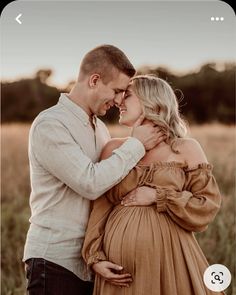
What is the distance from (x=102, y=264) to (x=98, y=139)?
2.03ft

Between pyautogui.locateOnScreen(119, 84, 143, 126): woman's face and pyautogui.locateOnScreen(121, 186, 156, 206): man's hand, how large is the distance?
1.12ft

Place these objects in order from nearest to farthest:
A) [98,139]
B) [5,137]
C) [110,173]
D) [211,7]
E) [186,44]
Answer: [110,173] → [98,139] → [211,7] → [186,44] → [5,137]

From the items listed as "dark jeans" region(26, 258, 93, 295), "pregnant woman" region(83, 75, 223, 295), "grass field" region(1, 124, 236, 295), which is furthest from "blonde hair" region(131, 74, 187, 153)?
"grass field" region(1, 124, 236, 295)

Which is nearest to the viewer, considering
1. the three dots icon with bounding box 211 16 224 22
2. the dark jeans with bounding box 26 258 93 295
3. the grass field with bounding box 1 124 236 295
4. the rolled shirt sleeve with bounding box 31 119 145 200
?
the rolled shirt sleeve with bounding box 31 119 145 200

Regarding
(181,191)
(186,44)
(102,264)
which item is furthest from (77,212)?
(186,44)

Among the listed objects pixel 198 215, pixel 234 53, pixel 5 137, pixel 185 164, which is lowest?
pixel 5 137

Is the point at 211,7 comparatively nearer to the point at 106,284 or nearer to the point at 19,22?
the point at 19,22

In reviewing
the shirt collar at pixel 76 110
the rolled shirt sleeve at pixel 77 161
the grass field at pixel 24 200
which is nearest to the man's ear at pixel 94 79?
the shirt collar at pixel 76 110

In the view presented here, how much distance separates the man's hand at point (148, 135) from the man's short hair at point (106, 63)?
29 cm

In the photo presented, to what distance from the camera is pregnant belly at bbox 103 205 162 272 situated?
3.16 meters

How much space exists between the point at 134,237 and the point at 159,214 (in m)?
0.16

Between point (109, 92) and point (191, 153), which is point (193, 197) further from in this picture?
point (109, 92)

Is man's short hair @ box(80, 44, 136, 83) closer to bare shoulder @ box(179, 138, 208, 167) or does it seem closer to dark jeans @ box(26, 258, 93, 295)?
bare shoulder @ box(179, 138, 208, 167)

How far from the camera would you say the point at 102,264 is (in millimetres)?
3195
